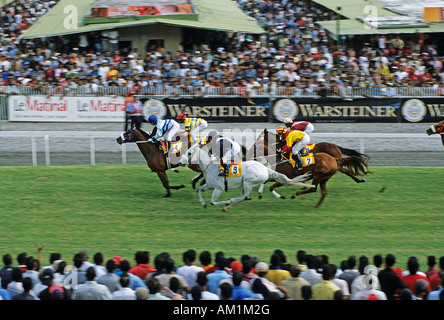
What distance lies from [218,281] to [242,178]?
Answer: 14.5 ft

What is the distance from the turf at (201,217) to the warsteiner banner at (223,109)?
447 cm

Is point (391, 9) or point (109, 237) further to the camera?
point (391, 9)

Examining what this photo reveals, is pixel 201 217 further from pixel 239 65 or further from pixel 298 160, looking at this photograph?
pixel 239 65

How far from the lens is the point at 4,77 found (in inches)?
747

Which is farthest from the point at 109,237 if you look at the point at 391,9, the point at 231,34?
the point at 391,9

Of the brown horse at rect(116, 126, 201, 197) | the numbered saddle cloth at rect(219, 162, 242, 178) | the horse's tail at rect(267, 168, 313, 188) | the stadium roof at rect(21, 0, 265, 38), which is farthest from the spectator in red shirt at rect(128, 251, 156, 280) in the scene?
the stadium roof at rect(21, 0, 265, 38)

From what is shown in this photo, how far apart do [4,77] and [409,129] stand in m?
12.3

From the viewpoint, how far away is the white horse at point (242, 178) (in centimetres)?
1010

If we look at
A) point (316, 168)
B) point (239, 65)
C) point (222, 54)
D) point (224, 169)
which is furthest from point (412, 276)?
point (222, 54)

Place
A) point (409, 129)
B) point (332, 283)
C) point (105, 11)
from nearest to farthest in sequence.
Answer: point (332, 283), point (409, 129), point (105, 11)

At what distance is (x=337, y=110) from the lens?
17609 mm

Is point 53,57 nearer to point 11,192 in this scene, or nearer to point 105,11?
point 105,11

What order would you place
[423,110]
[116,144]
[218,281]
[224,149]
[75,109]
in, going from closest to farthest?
[218,281] → [224,149] → [116,144] → [423,110] → [75,109]

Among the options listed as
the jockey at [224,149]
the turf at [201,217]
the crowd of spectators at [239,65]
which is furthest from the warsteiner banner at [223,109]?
the jockey at [224,149]
